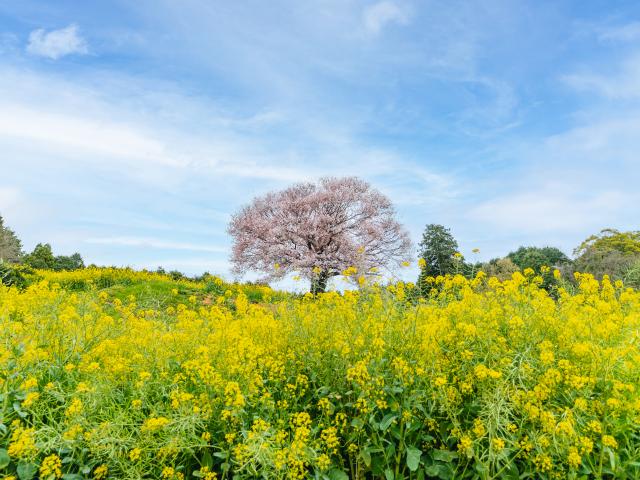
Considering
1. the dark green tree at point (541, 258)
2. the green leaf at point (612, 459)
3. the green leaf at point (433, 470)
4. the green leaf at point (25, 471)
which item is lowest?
the green leaf at point (25, 471)

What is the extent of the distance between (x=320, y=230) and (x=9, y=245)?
21816 mm

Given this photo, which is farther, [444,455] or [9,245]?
[9,245]

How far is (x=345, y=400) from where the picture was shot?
394 cm

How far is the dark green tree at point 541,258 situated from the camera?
111ft

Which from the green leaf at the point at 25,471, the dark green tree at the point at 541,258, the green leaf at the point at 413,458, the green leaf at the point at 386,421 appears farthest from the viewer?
the dark green tree at the point at 541,258

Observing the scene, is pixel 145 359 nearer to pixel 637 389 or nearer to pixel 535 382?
pixel 535 382

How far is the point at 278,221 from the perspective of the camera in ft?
90.9

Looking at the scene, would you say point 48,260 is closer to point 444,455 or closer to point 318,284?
point 318,284

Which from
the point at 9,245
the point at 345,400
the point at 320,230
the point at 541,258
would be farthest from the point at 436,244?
the point at 9,245

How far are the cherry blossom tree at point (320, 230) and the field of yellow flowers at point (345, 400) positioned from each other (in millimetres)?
21684

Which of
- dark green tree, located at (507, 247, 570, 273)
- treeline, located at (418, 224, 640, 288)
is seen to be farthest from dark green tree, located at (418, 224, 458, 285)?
dark green tree, located at (507, 247, 570, 273)

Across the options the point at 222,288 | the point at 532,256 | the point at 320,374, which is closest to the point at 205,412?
the point at 320,374

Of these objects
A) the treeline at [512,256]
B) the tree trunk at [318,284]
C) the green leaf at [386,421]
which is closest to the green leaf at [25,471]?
the green leaf at [386,421]

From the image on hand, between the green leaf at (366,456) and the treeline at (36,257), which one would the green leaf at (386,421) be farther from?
the treeline at (36,257)
